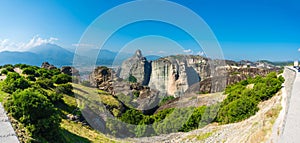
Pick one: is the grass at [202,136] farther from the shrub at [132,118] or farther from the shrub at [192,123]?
the shrub at [132,118]

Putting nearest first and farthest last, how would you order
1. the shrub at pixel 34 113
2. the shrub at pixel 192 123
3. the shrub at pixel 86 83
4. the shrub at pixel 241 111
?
1. the shrub at pixel 34 113
2. the shrub at pixel 241 111
3. the shrub at pixel 192 123
4. the shrub at pixel 86 83

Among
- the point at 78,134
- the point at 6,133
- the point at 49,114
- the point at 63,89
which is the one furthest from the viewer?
the point at 63,89

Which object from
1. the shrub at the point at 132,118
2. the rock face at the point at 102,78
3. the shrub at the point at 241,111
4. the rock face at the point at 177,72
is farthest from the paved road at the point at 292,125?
the rock face at the point at 177,72

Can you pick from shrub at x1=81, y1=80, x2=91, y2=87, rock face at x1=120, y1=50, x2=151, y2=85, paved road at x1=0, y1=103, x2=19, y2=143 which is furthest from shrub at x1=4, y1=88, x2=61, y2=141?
rock face at x1=120, y1=50, x2=151, y2=85

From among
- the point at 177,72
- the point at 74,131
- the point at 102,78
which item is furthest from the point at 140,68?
the point at 74,131

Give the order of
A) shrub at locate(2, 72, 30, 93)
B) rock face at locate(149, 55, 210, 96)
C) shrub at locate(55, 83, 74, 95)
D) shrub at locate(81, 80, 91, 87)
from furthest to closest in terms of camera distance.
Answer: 1. rock face at locate(149, 55, 210, 96)
2. shrub at locate(81, 80, 91, 87)
3. shrub at locate(55, 83, 74, 95)
4. shrub at locate(2, 72, 30, 93)

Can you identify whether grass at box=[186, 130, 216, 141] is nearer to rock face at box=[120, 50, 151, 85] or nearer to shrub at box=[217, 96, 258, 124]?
shrub at box=[217, 96, 258, 124]

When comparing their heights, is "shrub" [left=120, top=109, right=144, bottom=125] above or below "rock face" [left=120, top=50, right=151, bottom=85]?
below

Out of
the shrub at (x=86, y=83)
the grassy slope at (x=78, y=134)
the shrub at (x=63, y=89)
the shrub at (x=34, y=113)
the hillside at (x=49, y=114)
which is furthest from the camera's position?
the shrub at (x=86, y=83)

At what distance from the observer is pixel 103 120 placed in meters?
20.1

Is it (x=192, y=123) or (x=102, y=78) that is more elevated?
(x=102, y=78)

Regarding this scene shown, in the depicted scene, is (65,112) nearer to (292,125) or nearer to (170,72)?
(292,125)

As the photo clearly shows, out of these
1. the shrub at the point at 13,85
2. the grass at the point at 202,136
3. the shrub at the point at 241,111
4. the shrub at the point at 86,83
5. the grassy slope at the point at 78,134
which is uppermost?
the shrub at the point at 13,85

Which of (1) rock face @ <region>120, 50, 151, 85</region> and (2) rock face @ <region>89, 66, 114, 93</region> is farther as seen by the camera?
(1) rock face @ <region>120, 50, 151, 85</region>
